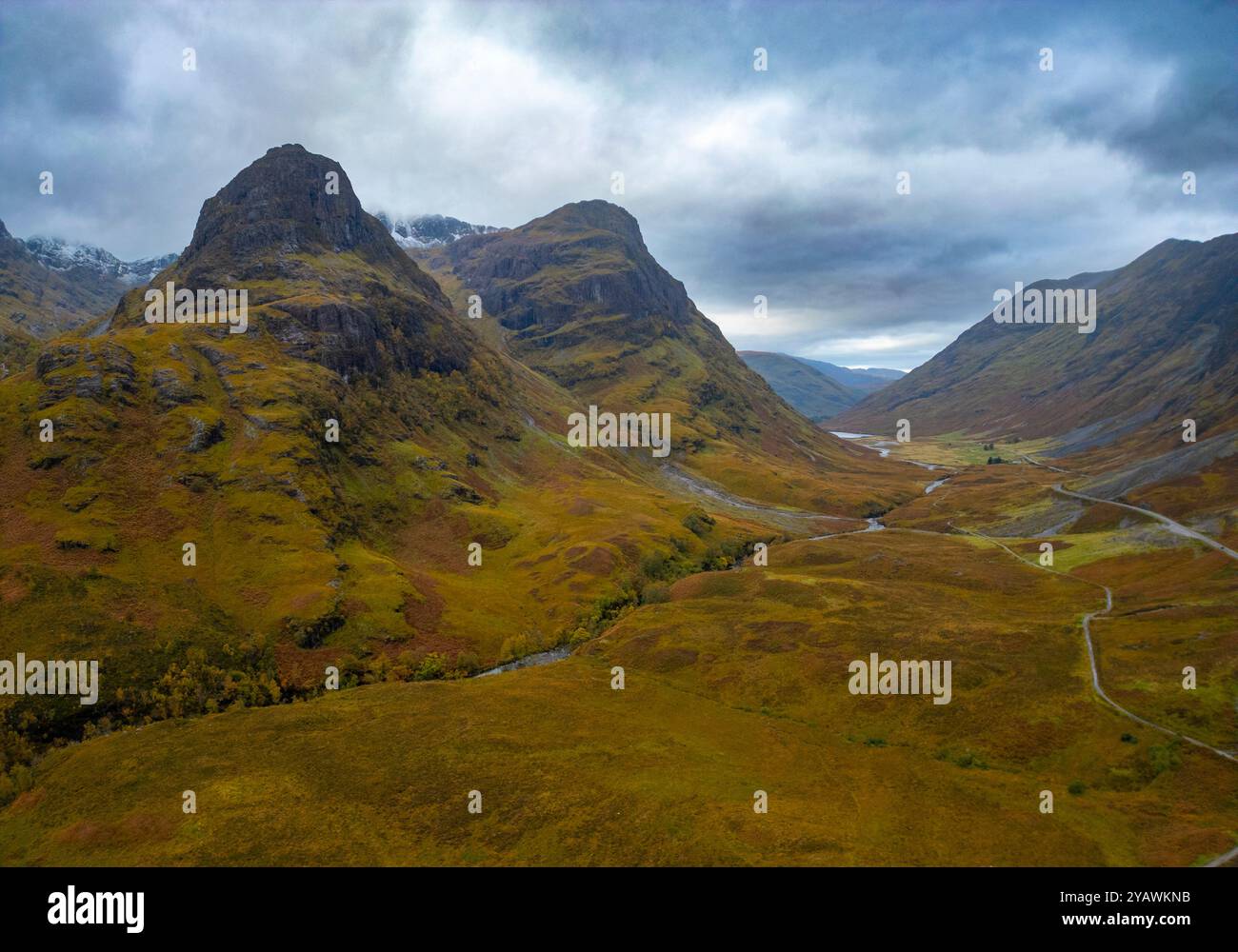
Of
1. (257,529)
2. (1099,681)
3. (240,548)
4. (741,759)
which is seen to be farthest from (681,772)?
(257,529)

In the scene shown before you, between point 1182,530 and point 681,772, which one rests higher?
point 1182,530

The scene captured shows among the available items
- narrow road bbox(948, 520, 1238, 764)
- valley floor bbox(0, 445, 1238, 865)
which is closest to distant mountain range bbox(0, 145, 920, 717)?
valley floor bbox(0, 445, 1238, 865)

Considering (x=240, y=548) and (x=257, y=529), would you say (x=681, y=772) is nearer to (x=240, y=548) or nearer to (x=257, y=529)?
(x=240, y=548)

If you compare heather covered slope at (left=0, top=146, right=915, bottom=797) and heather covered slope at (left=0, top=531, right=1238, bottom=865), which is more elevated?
heather covered slope at (left=0, top=146, right=915, bottom=797)

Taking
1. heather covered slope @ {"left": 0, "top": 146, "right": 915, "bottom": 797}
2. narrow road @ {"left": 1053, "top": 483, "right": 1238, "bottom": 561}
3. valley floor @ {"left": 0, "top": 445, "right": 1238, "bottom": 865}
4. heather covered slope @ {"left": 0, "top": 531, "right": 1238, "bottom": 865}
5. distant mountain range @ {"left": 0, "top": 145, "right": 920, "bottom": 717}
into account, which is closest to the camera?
heather covered slope @ {"left": 0, "top": 531, "right": 1238, "bottom": 865}

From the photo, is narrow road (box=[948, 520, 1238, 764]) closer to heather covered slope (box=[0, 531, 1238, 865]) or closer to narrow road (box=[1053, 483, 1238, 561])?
heather covered slope (box=[0, 531, 1238, 865])


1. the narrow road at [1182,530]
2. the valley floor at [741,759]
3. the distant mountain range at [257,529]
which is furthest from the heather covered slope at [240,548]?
the narrow road at [1182,530]

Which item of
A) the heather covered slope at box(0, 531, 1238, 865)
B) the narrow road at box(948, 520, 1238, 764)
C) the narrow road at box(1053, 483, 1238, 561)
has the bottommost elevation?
the heather covered slope at box(0, 531, 1238, 865)

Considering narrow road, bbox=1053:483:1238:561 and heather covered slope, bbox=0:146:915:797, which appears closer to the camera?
heather covered slope, bbox=0:146:915:797

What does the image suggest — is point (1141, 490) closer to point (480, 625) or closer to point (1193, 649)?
point (1193, 649)

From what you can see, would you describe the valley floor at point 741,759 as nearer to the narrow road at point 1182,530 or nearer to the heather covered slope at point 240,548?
the narrow road at point 1182,530
